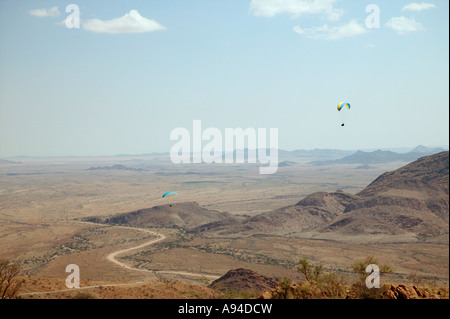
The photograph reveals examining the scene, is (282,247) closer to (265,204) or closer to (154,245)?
(154,245)

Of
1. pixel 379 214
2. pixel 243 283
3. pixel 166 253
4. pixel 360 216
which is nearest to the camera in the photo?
A: pixel 243 283

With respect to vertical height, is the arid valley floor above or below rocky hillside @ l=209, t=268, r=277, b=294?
below

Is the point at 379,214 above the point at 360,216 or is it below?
above

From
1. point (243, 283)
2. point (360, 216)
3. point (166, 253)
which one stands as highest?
point (243, 283)

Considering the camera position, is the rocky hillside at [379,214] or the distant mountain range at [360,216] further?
→ the distant mountain range at [360,216]

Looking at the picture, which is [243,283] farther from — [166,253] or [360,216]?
[360,216]

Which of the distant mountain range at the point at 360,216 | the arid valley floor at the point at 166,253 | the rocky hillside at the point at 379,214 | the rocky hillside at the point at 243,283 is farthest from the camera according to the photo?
the distant mountain range at the point at 360,216

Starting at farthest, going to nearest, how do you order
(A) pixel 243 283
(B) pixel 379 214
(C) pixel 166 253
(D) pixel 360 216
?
(D) pixel 360 216
(B) pixel 379 214
(C) pixel 166 253
(A) pixel 243 283

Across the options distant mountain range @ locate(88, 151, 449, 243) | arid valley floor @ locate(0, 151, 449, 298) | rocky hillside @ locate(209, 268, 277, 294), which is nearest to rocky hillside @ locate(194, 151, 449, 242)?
distant mountain range @ locate(88, 151, 449, 243)

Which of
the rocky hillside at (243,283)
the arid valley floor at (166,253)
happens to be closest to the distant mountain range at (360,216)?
the arid valley floor at (166,253)

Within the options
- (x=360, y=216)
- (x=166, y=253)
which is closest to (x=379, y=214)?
(x=360, y=216)

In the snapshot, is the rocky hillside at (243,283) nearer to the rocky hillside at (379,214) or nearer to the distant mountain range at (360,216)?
the distant mountain range at (360,216)

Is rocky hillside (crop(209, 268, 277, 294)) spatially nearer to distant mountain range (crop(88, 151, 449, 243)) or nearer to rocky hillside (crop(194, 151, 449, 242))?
distant mountain range (crop(88, 151, 449, 243))
